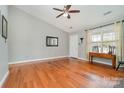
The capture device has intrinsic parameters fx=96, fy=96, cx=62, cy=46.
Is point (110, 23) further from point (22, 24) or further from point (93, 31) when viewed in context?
point (22, 24)

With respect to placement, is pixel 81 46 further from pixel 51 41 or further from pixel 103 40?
pixel 51 41

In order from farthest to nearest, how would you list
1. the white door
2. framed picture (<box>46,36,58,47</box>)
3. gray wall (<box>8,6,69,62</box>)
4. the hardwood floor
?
the white door
framed picture (<box>46,36,58,47</box>)
gray wall (<box>8,6,69,62</box>)
the hardwood floor

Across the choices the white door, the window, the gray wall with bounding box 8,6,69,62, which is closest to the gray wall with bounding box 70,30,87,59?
the white door

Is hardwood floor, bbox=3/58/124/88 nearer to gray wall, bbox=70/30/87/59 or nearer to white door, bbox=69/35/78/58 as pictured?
gray wall, bbox=70/30/87/59

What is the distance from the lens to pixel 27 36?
5906mm

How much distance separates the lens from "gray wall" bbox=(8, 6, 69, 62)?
211 inches

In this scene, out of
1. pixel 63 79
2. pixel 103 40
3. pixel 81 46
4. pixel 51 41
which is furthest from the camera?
pixel 51 41

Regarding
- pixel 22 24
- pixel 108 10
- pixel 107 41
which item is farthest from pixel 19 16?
pixel 107 41

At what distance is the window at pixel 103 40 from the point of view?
4.76 m

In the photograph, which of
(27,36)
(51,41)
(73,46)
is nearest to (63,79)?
(27,36)

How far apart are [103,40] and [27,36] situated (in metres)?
4.48

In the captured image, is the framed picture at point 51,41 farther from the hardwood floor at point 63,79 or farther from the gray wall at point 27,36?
the hardwood floor at point 63,79

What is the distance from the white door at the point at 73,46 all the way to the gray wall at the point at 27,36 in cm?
135

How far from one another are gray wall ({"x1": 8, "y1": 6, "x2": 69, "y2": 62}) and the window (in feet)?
9.60
